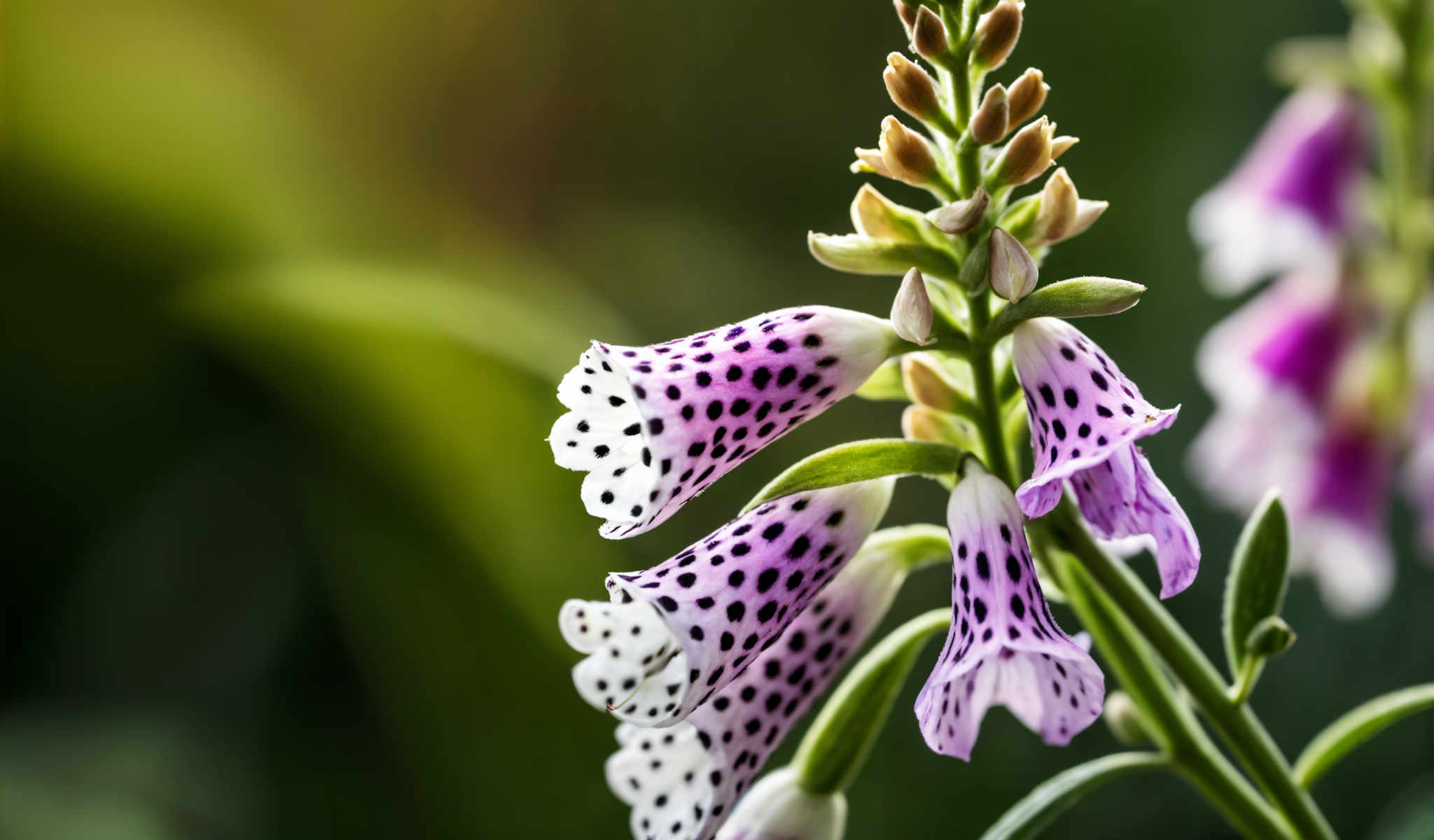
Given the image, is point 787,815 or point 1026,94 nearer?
point 1026,94

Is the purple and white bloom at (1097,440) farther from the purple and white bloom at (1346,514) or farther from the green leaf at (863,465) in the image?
the purple and white bloom at (1346,514)

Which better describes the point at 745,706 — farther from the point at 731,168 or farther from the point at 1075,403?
the point at 731,168

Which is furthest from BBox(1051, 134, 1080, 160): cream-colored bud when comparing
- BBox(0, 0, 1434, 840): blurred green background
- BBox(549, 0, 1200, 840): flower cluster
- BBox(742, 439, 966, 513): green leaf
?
BBox(0, 0, 1434, 840): blurred green background

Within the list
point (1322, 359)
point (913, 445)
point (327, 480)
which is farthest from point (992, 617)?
point (327, 480)

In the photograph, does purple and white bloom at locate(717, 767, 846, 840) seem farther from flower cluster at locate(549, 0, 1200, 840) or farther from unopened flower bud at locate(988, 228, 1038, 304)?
unopened flower bud at locate(988, 228, 1038, 304)

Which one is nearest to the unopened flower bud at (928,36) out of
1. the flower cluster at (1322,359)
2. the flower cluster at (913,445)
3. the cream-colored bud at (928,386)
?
the flower cluster at (913,445)

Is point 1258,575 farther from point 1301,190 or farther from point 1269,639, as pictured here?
point 1301,190
